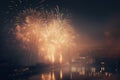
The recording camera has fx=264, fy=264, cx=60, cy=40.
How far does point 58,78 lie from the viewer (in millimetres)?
72625

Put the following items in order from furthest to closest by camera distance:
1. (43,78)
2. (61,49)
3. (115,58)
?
(115,58) < (61,49) < (43,78)

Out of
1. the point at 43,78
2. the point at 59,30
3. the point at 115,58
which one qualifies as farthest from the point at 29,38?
the point at 115,58

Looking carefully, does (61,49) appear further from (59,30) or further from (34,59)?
(59,30)

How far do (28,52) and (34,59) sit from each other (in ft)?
11.3

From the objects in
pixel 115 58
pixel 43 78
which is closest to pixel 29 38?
pixel 43 78

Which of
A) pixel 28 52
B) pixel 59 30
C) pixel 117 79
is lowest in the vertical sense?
pixel 117 79

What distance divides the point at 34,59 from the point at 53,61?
6936 millimetres

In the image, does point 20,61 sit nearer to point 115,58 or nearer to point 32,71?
point 32,71

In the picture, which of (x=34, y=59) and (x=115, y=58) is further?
(x=115, y=58)

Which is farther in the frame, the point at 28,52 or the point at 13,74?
the point at 28,52

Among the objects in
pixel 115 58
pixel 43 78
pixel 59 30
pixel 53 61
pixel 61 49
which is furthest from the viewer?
pixel 115 58

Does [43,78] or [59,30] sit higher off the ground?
[59,30]

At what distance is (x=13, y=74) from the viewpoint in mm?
68688

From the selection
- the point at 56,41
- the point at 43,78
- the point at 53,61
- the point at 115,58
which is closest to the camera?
the point at 43,78
